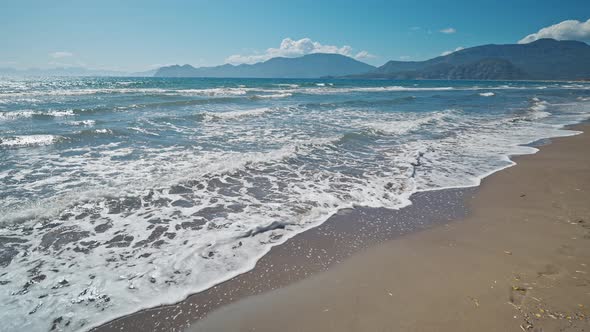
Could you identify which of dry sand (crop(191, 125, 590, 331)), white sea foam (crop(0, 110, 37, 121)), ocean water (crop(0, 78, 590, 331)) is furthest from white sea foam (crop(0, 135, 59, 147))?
dry sand (crop(191, 125, 590, 331))

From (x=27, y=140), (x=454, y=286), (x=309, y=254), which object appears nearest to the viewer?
(x=454, y=286)

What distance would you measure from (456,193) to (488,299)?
371 cm

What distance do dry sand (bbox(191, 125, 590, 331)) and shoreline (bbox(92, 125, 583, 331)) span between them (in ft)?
0.39

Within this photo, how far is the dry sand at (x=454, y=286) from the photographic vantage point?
284cm

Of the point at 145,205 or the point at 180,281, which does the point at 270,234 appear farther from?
the point at 145,205

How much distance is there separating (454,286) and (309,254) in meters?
1.77

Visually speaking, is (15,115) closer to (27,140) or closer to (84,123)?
(84,123)

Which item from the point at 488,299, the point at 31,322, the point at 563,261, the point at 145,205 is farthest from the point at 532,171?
the point at 31,322

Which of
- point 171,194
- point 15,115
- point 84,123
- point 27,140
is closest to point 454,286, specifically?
point 171,194

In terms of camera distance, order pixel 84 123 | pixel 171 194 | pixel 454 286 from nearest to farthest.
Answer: pixel 454 286 → pixel 171 194 → pixel 84 123

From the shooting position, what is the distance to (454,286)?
338 centimetres

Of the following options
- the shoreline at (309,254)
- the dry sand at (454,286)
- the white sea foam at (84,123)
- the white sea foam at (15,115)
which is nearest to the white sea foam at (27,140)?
the white sea foam at (84,123)

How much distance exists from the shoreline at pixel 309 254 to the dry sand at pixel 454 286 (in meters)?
0.12

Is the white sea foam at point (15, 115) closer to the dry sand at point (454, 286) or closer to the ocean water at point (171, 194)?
the ocean water at point (171, 194)
